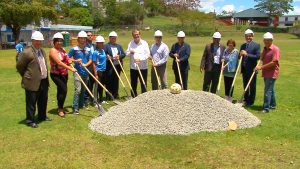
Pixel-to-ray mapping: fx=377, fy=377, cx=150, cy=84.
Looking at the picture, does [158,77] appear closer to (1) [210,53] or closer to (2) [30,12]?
(1) [210,53]

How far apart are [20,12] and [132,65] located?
1392 inches

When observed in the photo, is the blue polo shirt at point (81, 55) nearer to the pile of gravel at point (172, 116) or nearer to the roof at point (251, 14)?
the pile of gravel at point (172, 116)

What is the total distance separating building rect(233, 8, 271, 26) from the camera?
10025cm

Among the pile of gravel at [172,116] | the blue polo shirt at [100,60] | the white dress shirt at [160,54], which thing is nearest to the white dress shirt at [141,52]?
the white dress shirt at [160,54]

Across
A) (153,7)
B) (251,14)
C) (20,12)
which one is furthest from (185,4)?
(20,12)

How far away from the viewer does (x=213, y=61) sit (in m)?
10.5

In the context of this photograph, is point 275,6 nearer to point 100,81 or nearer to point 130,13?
point 130,13

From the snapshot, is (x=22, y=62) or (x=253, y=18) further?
(x=253, y=18)

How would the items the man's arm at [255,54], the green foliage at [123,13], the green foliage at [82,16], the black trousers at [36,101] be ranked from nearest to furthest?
1. the black trousers at [36,101]
2. the man's arm at [255,54]
3. the green foliage at [82,16]
4. the green foliage at [123,13]

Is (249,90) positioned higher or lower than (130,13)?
lower

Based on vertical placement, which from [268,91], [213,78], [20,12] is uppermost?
[20,12]

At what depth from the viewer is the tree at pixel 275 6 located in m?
96.1

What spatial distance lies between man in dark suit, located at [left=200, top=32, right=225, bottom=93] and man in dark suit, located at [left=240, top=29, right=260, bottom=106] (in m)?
0.65

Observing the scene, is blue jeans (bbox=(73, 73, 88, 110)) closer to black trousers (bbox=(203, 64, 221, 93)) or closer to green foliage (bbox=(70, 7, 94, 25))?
black trousers (bbox=(203, 64, 221, 93))
